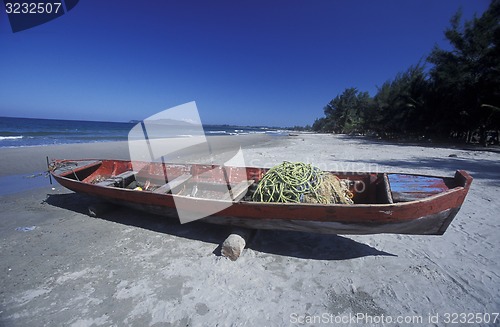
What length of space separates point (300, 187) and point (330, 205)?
2.38 ft

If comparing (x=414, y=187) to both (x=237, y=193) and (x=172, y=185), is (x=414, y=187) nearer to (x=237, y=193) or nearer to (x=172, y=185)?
(x=237, y=193)

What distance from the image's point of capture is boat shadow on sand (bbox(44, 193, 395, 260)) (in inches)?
142

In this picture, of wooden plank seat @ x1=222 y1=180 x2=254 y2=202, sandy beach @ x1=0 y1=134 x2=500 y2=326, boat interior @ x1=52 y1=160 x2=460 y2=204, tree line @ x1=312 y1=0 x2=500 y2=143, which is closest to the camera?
sandy beach @ x1=0 y1=134 x2=500 y2=326

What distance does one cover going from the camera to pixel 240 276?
10.2ft

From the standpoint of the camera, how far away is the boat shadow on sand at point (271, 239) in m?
3.61

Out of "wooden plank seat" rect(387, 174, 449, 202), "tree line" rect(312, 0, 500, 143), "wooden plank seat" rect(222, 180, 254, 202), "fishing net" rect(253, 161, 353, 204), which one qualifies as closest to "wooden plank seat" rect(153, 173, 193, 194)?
"wooden plank seat" rect(222, 180, 254, 202)

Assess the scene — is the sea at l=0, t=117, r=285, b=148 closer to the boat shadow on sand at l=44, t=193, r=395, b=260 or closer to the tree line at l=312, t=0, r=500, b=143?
the boat shadow on sand at l=44, t=193, r=395, b=260

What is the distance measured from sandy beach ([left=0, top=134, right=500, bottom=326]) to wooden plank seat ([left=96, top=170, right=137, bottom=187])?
2.97 ft

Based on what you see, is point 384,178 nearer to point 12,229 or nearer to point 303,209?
point 303,209

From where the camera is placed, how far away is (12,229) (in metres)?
4.52

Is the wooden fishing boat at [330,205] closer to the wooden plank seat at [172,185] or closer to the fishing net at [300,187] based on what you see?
the wooden plank seat at [172,185]

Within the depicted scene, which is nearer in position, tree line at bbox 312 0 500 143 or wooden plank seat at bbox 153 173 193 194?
wooden plank seat at bbox 153 173 193 194

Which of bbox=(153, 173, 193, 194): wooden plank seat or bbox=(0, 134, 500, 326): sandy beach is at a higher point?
bbox=(153, 173, 193, 194): wooden plank seat

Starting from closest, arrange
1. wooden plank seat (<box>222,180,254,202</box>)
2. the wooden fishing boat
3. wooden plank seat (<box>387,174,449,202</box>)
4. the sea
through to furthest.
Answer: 1. the wooden fishing boat
2. wooden plank seat (<box>387,174,449,202</box>)
3. wooden plank seat (<box>222,180,254,202</box>)
4. the sea
